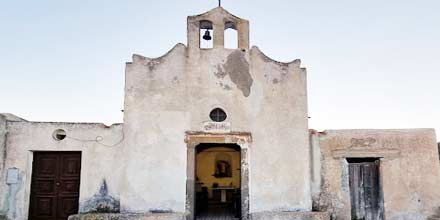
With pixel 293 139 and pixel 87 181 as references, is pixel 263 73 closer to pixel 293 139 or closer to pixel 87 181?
pixel 293 139

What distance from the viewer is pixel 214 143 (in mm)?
12461

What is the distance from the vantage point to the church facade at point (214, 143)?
1190 cm

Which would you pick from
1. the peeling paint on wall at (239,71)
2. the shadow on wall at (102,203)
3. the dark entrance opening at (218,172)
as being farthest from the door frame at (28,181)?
the dark entrance opening at (218,172)

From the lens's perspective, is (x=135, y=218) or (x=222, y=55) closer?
(x=135, y=218)

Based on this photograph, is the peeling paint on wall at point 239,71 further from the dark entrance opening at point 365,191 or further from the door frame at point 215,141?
the dark entrance opening at point 365,191

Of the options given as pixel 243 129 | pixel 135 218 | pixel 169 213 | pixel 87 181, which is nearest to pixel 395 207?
pixel 243 129

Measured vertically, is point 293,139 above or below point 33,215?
above

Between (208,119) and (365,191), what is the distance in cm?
541

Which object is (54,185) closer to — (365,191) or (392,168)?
(365,191)

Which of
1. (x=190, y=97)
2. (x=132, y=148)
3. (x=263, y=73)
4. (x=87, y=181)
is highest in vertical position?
(x=263, y=73)

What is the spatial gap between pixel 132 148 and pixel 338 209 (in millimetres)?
6410

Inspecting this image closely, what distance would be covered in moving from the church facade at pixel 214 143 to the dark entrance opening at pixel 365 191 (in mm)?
31

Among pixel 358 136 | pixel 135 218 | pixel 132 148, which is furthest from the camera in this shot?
pixel 358 136

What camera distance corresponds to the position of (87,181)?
1209 cm
